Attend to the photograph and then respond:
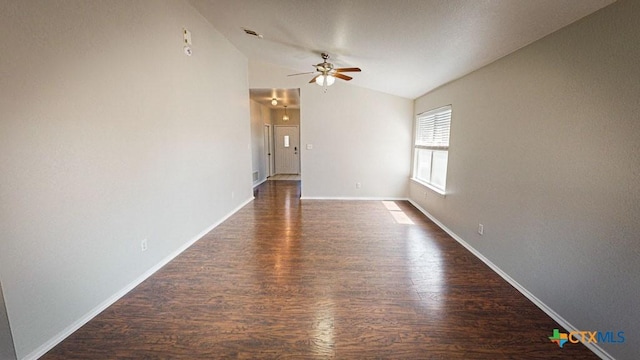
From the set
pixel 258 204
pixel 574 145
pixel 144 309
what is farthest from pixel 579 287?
pixel 258 204

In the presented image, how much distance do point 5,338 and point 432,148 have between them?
505 centimetres

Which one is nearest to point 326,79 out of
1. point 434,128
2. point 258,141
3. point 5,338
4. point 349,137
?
point 349,137

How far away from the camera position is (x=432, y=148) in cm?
449

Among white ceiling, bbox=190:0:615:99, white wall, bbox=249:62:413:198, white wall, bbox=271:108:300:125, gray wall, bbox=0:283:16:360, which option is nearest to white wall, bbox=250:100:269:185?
white wall, bbox=271:108:300:125

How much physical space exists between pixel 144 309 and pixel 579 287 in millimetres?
3200

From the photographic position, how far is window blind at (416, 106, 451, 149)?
3.96m

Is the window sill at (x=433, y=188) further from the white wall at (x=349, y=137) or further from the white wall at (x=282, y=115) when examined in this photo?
the white wall at (x=282, y=115)

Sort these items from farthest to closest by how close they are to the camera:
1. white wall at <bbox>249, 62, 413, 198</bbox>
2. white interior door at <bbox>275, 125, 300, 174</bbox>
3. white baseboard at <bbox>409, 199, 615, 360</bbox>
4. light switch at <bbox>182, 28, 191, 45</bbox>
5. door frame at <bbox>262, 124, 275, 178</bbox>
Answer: white interior door at <bbox>275, 125, 300, 174</bbox>
door frame at <bbox>262, 124, 275, 178</bbox>
white wall at <bbox>249, 62, 413, 198</bbox>
light switch at <bbox>182, 28, 191, 45</bbox>
white baseboard at <bbox>409, 199, 615, 360</bbox>

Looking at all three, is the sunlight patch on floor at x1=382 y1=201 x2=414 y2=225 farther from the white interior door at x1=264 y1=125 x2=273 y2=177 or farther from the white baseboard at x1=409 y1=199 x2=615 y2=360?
the white interior door at x1=264 y1=125 x2=273 y2=177

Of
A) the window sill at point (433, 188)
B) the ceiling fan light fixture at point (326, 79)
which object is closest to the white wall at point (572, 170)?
the window sill at point (433, 188)

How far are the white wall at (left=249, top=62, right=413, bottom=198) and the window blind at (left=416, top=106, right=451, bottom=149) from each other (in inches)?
18.5

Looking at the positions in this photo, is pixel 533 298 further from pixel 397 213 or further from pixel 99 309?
pixel 99 309

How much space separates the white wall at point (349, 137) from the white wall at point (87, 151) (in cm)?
250

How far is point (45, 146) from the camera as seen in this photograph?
1589 millimetres
